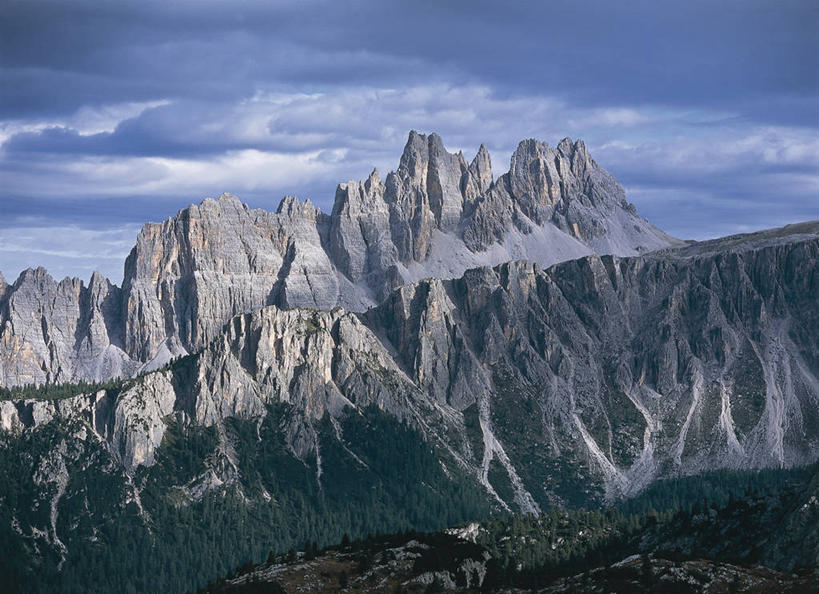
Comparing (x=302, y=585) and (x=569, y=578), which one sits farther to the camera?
(x=569, y=578)

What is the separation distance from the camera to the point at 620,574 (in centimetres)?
17738

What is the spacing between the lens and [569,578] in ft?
602

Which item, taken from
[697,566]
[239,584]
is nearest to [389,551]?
[239,584]

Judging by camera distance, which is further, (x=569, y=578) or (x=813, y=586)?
(x=569, y=578)

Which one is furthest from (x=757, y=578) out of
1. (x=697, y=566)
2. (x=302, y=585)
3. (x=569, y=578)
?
(x=302, y=585)

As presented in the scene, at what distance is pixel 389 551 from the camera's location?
185750mm

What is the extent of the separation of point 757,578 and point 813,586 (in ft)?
29.5

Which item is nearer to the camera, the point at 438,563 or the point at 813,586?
the point at 813,586

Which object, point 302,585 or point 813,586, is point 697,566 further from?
point 302,585

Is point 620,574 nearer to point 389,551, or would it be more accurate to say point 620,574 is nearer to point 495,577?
point 495,577

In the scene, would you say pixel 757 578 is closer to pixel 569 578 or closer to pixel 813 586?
pixel 813 586

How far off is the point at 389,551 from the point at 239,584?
2035cm

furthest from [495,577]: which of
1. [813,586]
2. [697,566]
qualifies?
[813,586]

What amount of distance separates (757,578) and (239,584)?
6499cm
